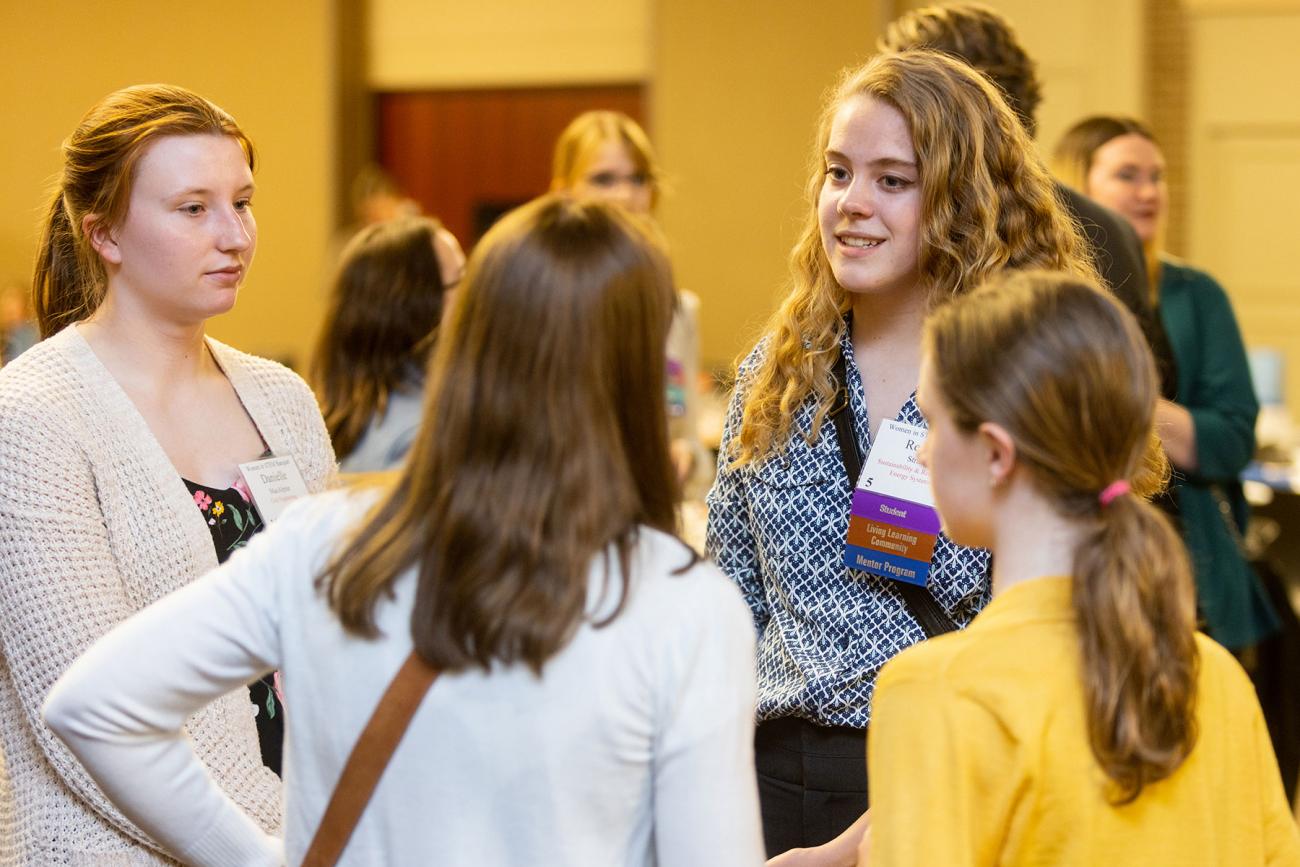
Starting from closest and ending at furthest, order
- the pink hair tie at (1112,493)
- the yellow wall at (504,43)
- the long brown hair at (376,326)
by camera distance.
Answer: the pink hair tie at (1112,493), the long brown hair at (376,326), the yellow wall at (504,43)

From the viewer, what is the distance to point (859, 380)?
1.76m

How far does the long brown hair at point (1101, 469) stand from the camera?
1.15 meters

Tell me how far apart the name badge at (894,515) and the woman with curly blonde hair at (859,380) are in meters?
0.03

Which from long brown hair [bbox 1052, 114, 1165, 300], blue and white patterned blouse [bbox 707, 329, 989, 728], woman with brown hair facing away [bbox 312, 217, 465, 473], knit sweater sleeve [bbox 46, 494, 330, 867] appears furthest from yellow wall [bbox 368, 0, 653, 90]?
knit sweater sleeve [bbox 46, 494, 330, 867]

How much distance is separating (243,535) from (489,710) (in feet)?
2.66

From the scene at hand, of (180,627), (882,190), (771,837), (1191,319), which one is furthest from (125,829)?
(1191,319)

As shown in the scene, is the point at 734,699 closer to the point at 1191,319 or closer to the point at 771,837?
the point at 771,837

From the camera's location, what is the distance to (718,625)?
3.69 ft

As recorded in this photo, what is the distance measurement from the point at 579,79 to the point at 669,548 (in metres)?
6.66

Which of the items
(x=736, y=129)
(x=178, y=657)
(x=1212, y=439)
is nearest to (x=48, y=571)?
(x=178, y=657)

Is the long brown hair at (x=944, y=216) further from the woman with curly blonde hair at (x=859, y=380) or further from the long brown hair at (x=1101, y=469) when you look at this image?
the long brown hair at (x=1101, y=469)

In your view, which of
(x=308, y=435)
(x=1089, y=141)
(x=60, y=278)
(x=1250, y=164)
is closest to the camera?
(x=60, y=278)

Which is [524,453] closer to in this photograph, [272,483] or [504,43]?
[272,483]

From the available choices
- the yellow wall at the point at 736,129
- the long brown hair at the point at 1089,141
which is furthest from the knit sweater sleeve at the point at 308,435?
the yellow wall at the point at 736,129
